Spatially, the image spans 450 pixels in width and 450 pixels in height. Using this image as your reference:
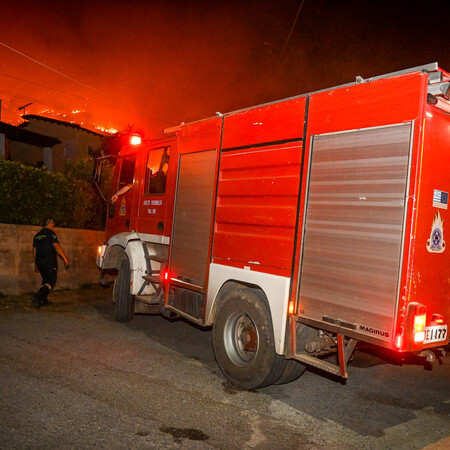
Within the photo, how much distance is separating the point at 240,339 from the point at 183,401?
1.00 meters

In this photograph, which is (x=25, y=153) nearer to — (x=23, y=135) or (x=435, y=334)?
(x=23, y=135)

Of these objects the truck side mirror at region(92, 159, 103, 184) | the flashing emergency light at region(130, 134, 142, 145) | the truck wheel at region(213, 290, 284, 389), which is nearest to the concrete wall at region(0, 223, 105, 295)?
the truck side mirror at region(92, 159, 103, 184)

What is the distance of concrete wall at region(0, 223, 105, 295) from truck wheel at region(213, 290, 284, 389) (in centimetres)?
588

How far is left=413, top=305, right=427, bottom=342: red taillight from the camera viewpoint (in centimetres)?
352

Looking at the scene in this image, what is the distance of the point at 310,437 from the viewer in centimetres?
373

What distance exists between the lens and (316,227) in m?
4.15

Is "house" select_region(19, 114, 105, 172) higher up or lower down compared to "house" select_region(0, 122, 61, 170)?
higher up

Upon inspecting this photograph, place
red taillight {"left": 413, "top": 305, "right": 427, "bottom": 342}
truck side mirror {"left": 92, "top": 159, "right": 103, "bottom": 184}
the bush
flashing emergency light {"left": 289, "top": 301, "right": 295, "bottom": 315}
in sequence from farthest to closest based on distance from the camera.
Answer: the bush < truck side mirror {"left": 92, "top": 159, "right": 103, "bottom": 184} < flashing emergency light {"left": 289, "top": 301, "right": 295, "bottom": 315} < red taillight {"left": 413, "top": 305, "right": 427, "bottom": 342}

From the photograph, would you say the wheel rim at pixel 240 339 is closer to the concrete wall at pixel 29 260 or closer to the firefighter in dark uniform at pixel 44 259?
the firefighter in dark uniform at pixel 44 259

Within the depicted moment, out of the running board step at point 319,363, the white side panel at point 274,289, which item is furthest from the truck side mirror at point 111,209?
the running board step at point 319,363

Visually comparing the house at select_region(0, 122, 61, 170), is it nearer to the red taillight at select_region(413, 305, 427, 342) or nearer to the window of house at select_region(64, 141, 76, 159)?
the window of house at select_region(64, 141, 76, 159)

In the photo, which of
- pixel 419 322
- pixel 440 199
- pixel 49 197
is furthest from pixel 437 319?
pixel 49 197

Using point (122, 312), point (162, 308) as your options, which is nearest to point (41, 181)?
point (122, 312)

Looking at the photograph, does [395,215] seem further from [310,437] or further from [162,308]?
[162,308]
